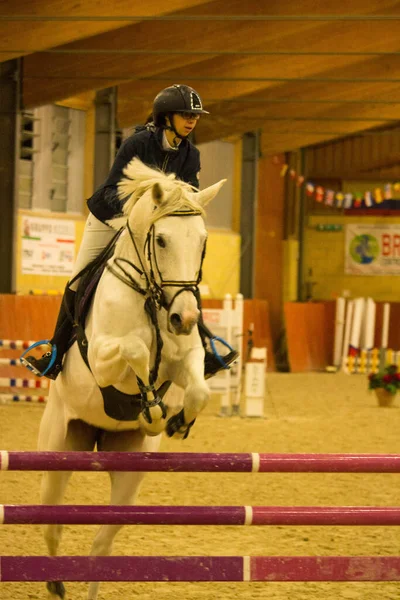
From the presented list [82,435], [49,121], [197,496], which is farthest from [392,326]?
[82,435]

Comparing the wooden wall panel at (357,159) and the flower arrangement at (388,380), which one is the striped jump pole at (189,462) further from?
the wooden wall panel at (357,159)

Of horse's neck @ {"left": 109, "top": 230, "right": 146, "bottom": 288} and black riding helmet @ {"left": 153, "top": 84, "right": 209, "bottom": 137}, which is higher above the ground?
black riding helmet @ {"left": 153, "top": 84, "right": 209, "bottom": 137}

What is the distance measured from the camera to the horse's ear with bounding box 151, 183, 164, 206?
434 cm

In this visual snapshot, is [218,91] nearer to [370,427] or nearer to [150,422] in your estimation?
[370,427]

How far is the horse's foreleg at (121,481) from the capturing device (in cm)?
488

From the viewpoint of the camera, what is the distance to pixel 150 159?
4.79m

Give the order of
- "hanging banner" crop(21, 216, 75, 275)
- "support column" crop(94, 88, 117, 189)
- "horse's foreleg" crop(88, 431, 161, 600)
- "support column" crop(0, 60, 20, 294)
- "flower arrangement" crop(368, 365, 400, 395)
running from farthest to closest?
"support column" crop(94, 88, 117, 189) → "hanging banner" crop(21, 216, 75, 275) → "support column" crop(0, 60, 20, 294) → "flower arrangement" crop(368, 365, 400, 395) → "horse's foreleg" crop(88, 431, 161, 600)

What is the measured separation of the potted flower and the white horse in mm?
9397

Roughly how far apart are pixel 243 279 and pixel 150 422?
18612 mm

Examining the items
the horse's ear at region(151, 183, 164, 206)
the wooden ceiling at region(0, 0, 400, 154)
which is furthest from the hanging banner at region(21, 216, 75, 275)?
the horse's ear at region(151, 183, 164, 206)

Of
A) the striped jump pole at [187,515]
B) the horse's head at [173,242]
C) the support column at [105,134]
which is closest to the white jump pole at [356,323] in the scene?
the support column at [105,134]

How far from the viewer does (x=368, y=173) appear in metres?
26.9

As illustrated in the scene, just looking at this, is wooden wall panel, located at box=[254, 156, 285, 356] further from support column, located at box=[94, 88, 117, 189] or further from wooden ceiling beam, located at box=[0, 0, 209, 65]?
wooden ceiling beam, located at box=[0, 0, 209, 65]

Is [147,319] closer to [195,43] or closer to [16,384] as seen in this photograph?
[16,384]
